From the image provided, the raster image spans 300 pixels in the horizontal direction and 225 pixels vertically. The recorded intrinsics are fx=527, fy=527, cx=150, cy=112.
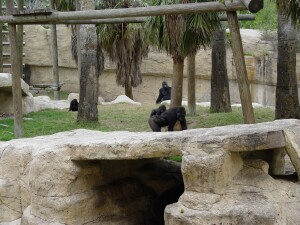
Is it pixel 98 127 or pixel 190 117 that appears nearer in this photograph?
pixel 98 127

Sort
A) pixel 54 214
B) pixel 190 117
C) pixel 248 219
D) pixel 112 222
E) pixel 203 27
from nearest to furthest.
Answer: pixel 248 219, pixel 54 214, pixel 112 222, pixel 203 27, pixel 190 117

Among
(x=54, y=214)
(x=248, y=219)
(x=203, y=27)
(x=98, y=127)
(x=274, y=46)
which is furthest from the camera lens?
(x=274, y=46)

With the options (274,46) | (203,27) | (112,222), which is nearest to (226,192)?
(112,222)

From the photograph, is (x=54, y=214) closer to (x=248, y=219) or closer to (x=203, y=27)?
(x=248, y=219)

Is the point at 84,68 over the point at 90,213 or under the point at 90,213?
over

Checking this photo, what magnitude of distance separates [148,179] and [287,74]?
4.27 meters

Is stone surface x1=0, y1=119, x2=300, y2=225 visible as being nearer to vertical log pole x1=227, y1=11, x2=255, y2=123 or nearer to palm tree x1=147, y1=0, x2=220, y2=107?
vertical log pole x1=227, y1=11, x2=255, y2=123

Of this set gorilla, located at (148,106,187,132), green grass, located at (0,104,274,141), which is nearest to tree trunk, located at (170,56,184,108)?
green grass, located at (0,104,274,141)

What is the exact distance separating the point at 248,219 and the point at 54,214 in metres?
2.34

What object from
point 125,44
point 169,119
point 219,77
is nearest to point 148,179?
point 169,119

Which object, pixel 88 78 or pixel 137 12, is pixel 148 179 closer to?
pixel 137 12

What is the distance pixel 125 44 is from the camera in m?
19.0

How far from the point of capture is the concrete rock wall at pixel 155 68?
21969mm

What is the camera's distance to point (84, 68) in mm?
12148
